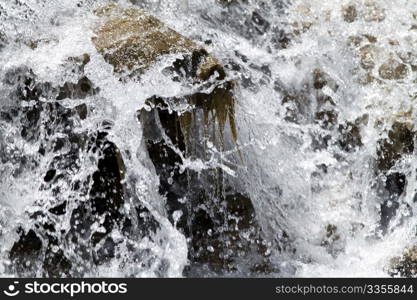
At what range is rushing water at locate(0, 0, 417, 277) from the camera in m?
4.45

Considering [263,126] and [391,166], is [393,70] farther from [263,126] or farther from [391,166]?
[263,126]

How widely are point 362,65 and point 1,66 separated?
6.93 ft

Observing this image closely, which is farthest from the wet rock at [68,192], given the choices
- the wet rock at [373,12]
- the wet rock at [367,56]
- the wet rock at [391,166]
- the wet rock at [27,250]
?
the wet rock at [373,12]

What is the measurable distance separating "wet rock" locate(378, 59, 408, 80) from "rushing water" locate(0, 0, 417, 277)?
1 cm

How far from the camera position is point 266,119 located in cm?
455

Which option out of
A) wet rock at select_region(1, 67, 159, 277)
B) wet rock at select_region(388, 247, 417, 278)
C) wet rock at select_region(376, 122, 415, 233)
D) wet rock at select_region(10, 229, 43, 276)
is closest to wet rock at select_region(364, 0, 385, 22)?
wet rock at select_region(376, 122, 415, 233)

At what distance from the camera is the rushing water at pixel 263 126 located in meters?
4.45

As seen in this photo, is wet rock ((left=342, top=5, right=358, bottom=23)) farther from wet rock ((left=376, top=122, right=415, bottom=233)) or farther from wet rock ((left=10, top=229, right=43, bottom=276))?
wet rock ((left=10, top=229, right=43, bottom=276))

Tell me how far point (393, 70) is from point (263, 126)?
885 mm

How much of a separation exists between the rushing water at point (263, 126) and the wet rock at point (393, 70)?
1 centimetres

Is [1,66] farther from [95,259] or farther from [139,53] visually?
[95,259]

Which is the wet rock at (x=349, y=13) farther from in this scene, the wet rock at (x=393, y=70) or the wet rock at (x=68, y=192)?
the wet rock at (x=68, y=192)

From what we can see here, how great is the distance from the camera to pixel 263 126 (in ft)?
14.9

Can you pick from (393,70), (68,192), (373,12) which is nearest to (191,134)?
(68,192)
